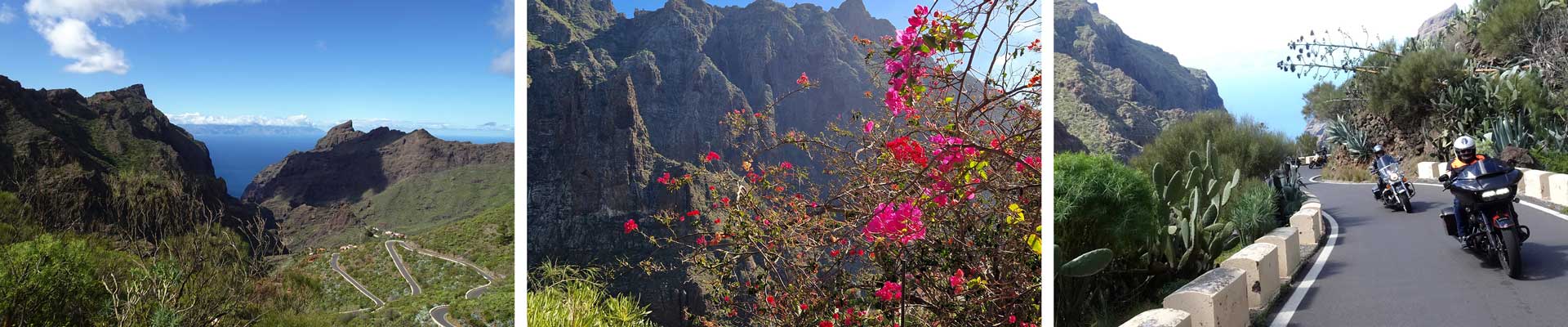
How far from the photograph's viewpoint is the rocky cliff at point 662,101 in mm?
2012

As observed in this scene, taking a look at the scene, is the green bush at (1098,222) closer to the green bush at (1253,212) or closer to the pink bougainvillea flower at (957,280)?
the pink bougainvillea flower at (957,280)

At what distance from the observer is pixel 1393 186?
365cm

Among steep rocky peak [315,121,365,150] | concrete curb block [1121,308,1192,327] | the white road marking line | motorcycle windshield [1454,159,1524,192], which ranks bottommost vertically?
the white road marking line

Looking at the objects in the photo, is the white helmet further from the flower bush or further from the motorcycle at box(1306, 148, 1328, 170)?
the motorcycle at box(1306, 148, 1328, 170)

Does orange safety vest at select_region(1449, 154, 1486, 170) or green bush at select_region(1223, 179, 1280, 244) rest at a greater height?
orange safety vest at select_region(1449, 154, 1486, 170)

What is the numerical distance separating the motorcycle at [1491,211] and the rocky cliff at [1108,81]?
32.1 inches

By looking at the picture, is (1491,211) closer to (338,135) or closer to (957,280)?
(957,280)

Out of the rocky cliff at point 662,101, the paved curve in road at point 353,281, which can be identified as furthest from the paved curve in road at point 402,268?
Answer: the rocky cliff at point 662,101

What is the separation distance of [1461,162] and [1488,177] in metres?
0.08

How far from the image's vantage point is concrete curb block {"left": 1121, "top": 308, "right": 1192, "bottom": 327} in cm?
174

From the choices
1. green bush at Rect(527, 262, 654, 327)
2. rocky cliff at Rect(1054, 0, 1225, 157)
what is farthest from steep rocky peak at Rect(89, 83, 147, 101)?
rocky cliff at Rect(1054, 0, 1225, 157)

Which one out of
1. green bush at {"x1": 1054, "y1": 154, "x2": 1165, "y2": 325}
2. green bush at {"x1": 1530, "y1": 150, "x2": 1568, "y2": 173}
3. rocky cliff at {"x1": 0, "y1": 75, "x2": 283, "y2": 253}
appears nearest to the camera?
green bush at {"x1": 1054, "y1": 154, "x2": 1165, "y2": 325}

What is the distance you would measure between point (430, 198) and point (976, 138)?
19.4ft

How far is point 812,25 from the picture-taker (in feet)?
6.74
